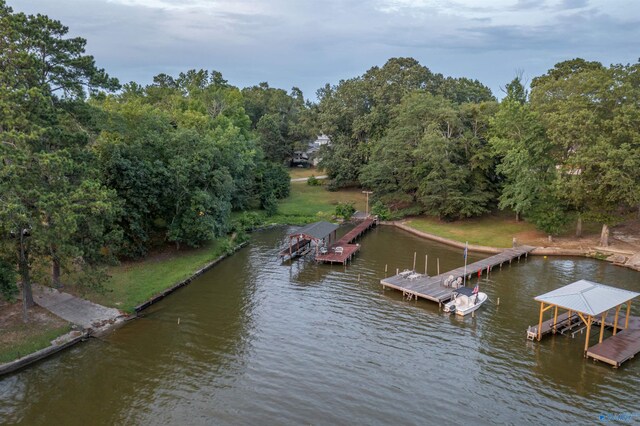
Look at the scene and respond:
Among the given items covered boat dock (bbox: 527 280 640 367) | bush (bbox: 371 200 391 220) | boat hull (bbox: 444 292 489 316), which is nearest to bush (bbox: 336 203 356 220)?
bush (bbox: 371 200 391 220)

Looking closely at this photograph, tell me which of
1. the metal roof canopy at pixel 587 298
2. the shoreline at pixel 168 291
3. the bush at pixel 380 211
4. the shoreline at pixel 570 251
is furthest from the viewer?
the bush at pixel 380 211

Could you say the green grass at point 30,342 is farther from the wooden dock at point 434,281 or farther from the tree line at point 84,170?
the wooden dock at point 434,281

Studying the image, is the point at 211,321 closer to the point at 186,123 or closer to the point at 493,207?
the point at 186,123

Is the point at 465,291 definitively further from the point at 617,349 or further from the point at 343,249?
the point at 343,249

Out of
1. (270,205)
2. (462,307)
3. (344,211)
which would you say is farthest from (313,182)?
(462,307)

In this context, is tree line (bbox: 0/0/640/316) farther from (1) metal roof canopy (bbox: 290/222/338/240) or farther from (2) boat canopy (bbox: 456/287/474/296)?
(2) boat canopy (bbox: 456/287/474/296)

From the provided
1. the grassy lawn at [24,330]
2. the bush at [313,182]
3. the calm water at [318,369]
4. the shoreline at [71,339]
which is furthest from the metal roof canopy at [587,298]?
the bush at [313,182]

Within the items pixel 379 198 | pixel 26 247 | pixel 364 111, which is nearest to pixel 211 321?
pixel 26 247
